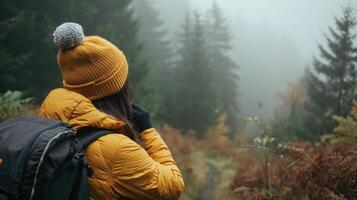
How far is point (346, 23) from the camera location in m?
21.2

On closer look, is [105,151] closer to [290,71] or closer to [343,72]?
[343,72]

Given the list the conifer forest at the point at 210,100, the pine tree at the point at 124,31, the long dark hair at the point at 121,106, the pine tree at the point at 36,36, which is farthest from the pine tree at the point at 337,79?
the long dark hair at the point at 121,106

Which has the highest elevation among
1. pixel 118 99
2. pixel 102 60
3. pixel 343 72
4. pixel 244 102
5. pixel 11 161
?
pixel 102 60

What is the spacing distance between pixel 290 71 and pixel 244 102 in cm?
3034

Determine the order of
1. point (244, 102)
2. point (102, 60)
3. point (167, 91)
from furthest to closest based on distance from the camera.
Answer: point (244, 102), point (167, 91), point (102, 60)

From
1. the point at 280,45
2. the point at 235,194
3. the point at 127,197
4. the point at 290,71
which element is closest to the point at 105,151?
the point at 127,197

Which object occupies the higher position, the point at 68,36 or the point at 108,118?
the point at 68,36

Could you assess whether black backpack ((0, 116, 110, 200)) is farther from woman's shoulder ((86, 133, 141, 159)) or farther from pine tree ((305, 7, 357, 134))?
pine tree ((305, 7, 357, 134))

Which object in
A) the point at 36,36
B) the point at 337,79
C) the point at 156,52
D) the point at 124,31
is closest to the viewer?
the point at 36,36

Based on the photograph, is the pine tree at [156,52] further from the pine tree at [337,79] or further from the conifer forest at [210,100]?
the pine tree at [337,79]

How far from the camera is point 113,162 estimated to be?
238 cm

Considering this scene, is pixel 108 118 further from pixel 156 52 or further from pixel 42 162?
pixel 156 52

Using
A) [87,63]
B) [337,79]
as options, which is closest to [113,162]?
[87,63]

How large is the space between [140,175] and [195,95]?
2959 cm
